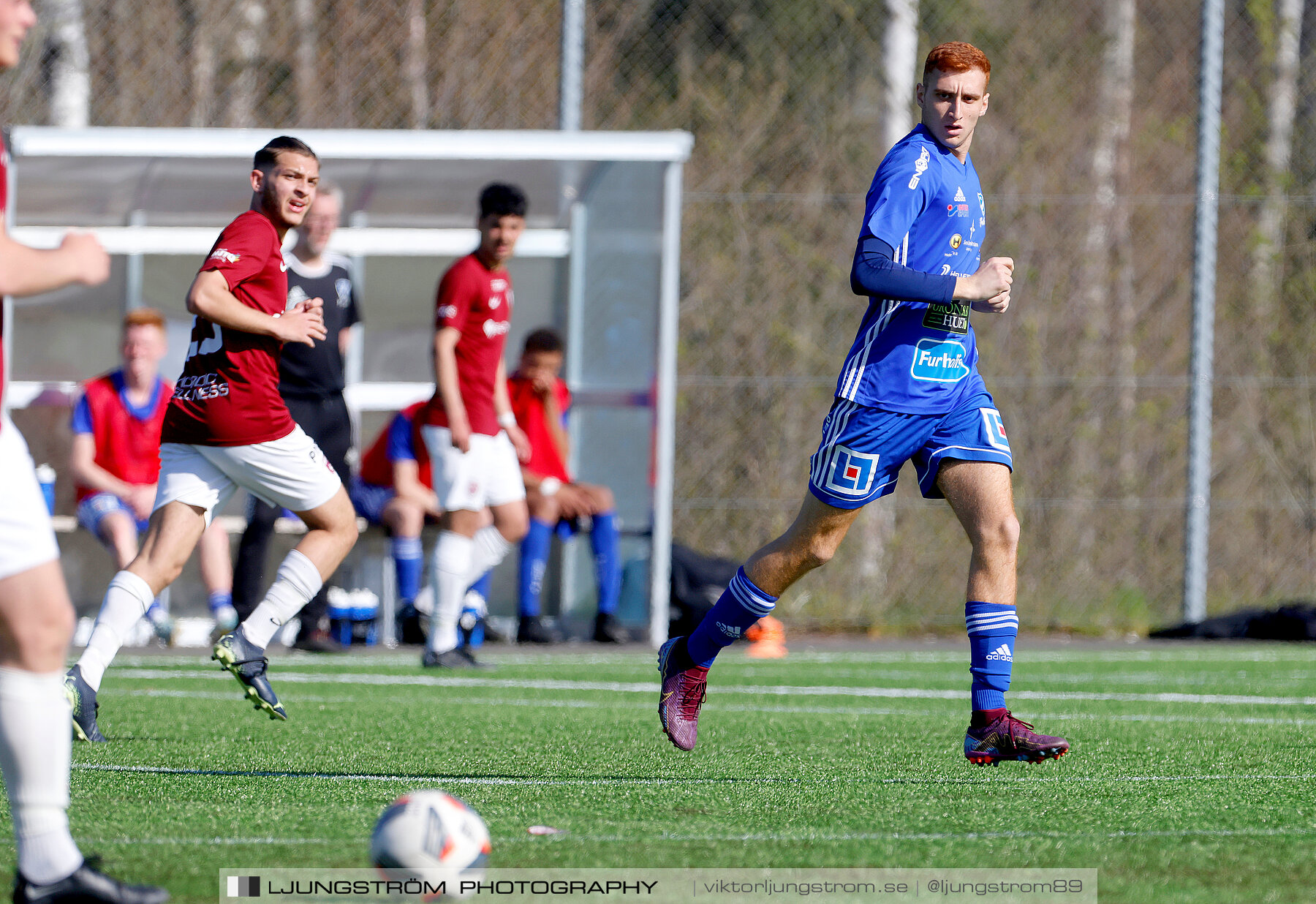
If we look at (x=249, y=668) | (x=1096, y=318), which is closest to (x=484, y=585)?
(x=1096, y=318)

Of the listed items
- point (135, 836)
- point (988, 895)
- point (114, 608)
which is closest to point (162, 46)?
point (114, 608)

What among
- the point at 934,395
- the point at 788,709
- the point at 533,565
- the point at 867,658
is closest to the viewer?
the point at 934,395

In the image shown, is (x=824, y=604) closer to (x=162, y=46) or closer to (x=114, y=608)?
(x=162, y=46)

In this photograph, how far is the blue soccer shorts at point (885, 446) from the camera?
197 inches

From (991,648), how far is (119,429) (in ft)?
21.3

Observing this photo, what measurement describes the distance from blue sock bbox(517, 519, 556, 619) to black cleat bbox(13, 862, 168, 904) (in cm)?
732

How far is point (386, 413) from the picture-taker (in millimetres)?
11688

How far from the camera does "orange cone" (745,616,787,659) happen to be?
10.1 m

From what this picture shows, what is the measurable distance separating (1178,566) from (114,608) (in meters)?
8.01

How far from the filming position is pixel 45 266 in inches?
123

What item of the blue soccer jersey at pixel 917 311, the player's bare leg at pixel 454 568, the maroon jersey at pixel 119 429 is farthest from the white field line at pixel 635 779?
the maroon jersey at pixel 119 429

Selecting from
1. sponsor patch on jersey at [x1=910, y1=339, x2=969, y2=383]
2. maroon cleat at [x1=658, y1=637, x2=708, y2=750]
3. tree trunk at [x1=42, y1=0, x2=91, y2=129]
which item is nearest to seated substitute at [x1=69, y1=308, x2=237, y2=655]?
tree trunk at [x1=42, y1=0, x2=91, y2=129]

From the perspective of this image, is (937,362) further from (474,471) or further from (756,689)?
(474,471)

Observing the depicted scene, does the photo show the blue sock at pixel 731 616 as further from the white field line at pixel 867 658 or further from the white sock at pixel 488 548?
the white sock at pixel 488 548
